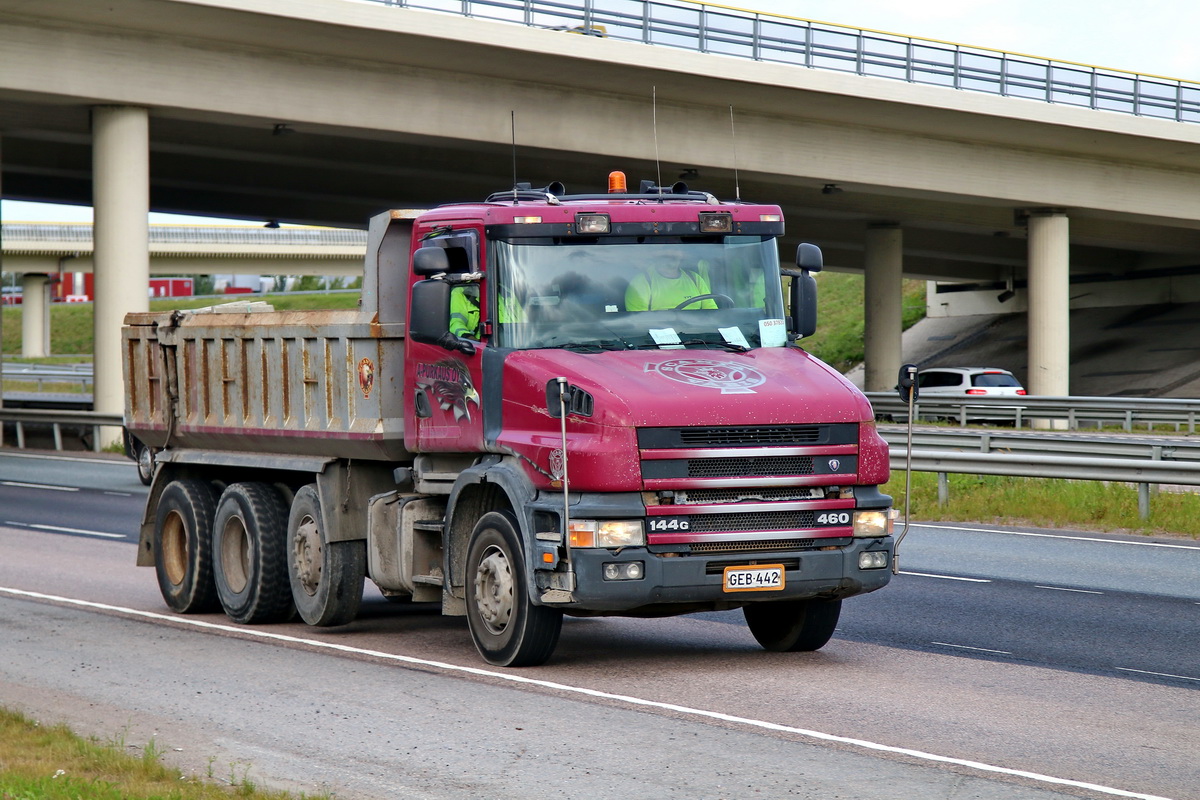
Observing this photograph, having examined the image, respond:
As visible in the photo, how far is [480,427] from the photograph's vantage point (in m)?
9.79

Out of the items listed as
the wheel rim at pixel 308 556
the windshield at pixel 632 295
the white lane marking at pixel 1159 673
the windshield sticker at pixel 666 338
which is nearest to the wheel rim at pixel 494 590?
the windshield at pixel 632 295

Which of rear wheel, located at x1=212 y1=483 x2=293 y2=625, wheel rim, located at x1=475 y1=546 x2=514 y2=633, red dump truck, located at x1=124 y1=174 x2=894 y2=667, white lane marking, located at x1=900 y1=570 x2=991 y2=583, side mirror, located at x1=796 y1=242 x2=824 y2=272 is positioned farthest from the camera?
white lane marking, located at x1=900 y1=570 x2=991 y2=583

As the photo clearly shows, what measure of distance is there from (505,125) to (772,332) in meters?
23.5

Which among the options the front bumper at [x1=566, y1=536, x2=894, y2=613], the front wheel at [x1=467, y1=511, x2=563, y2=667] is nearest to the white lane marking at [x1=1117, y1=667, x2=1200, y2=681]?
Result: the front bumper at [x1=566, y1=536, x2=894, y2=613]

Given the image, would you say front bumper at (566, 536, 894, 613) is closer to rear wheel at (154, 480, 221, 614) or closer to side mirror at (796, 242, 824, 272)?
side mirror at (796, 242, 824, 272)

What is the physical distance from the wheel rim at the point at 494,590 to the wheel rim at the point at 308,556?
197cm

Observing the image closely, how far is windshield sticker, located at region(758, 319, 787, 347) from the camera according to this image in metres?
10.0

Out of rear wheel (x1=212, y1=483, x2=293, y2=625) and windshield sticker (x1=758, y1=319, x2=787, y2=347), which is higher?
windshield sticker (x1=758, y1=319, x2=787, y2=347)

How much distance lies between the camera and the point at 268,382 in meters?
11.9

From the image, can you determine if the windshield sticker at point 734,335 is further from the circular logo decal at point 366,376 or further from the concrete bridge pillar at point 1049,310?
the concrete bridge pillar at point 1049,310

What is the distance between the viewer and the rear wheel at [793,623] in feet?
33.4

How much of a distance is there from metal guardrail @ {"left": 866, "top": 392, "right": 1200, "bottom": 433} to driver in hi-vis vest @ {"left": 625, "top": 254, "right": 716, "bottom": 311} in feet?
94.2

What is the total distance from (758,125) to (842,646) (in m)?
26.9

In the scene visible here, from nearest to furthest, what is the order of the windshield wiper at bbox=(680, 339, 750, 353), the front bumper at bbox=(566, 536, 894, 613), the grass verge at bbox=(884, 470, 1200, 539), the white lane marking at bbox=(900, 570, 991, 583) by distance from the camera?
the front bumper at bbox=(566, 536, 894, 613), the windshield wiper at bbox=(680, 339, 750, 353), the white lane marking at bbox=(900, 570, 991, 583), the grass verge at bbox=(884, 470, 1200, 539)
